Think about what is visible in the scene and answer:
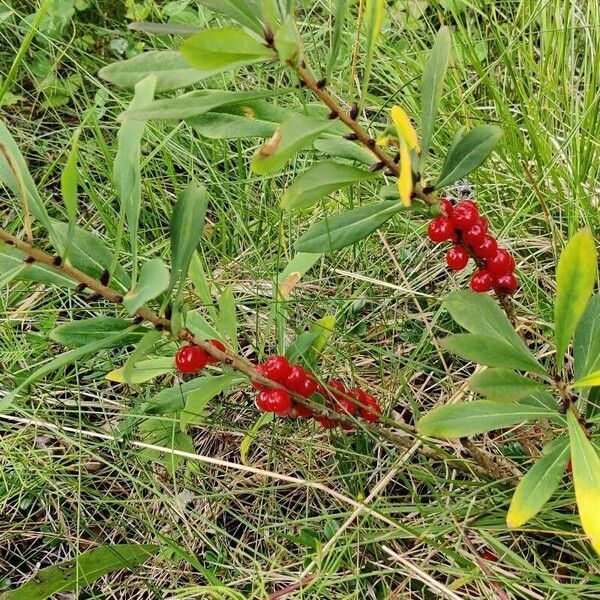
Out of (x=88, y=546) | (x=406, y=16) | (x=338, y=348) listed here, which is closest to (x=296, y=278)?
(x=338, y=348)

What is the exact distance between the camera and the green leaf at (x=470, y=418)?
1215 millimetres

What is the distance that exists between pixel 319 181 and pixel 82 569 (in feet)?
3.23

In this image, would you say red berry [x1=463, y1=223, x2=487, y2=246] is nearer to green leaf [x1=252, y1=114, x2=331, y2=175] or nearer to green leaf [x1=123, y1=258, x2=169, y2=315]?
green leaf [x1=252, y1=114, x2=331, y2=175]

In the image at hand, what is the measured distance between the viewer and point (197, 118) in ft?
4.09

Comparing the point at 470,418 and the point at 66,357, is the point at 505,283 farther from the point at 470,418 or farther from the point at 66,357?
the point at 66,357

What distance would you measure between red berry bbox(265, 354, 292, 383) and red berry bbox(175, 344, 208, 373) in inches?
4.6

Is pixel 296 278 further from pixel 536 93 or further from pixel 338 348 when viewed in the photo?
pixel 536 93

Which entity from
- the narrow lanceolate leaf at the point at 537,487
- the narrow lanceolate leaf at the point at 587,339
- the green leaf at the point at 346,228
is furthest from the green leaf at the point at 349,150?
the narrow lanceolate leaf at the point at 537,487

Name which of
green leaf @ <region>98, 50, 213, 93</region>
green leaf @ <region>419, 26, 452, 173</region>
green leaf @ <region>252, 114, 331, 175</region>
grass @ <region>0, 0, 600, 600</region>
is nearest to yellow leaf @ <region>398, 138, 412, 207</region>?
green leaf @ <region>252, 114, 331, 175</region>

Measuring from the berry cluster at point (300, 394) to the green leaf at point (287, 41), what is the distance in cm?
52

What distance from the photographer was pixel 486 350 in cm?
119

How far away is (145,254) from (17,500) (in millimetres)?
650

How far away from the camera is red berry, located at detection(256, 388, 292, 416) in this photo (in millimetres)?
1297

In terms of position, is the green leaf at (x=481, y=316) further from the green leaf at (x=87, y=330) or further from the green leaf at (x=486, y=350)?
the green leaf at (x=87, y=330)
